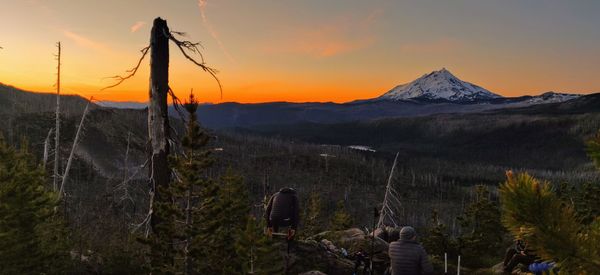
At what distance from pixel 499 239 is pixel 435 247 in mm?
14599

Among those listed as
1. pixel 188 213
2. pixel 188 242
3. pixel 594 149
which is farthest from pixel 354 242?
pixel 594 149

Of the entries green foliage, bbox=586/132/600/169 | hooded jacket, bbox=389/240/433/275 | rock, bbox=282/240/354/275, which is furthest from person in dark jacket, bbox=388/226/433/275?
green foliage, bbox=586/132/600/169

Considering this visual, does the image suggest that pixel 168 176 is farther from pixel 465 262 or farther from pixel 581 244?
pixel 465 262

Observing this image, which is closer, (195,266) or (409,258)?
(409,258)

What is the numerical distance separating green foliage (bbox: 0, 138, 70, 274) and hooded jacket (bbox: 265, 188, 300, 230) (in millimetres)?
7447

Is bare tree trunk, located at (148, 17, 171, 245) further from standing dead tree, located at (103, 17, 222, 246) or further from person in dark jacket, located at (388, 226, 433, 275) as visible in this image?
person in dark jacket, located at (388, 226, 433, 275)

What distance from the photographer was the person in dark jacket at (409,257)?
10.0 metres

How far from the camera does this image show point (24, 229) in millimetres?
15570

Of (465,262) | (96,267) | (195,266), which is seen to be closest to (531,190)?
(195,266)

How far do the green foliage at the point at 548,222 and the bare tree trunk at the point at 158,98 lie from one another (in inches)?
388

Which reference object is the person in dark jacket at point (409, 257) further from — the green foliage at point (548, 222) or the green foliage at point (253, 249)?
the green foliage at point (548, 222)

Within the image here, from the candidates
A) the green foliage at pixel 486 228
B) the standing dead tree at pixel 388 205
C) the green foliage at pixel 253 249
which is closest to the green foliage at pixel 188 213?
the green foliage at pixel 253 249

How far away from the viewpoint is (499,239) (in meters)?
41.2

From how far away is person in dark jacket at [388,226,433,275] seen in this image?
33.0 ft
